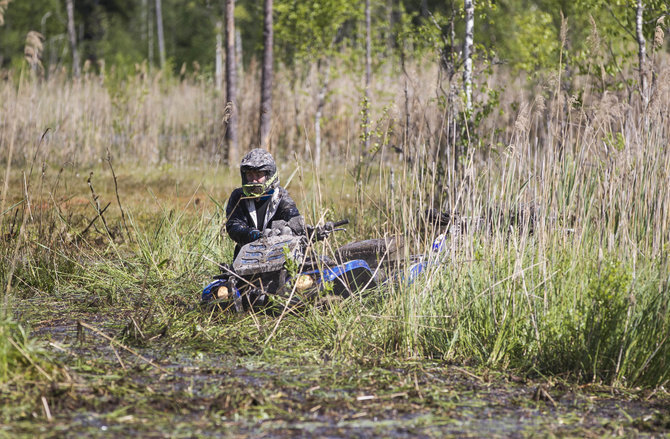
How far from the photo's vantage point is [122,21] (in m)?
41.8

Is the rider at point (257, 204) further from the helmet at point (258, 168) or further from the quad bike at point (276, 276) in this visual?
the quad bike at point (276, 276)

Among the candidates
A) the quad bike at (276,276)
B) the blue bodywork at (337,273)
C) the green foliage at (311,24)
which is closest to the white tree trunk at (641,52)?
the blue bodywork at (337,273)

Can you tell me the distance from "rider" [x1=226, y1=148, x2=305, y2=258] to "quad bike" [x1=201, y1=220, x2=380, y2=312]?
136 millimetres

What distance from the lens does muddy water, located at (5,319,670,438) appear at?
3.03 metres

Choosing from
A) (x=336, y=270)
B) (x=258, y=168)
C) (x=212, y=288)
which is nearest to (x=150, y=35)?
(x=258, y=168)

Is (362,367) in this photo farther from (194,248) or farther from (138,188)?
(138,188)

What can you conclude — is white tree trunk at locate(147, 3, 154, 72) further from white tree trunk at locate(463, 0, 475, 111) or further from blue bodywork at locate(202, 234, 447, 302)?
blue bodywork at locate(202, 234, 447, 302)

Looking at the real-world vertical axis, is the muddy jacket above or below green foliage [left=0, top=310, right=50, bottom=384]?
above

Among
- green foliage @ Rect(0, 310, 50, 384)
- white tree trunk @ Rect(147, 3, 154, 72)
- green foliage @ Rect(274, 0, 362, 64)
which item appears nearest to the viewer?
green foliage @ Rect(0, 310, 50, 384)

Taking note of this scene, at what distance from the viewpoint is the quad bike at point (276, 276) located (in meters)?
4.57

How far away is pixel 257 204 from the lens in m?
5.08

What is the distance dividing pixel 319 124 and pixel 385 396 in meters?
10.3

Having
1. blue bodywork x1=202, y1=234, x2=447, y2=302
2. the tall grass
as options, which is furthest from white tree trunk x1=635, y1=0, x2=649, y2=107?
blue bodywork x1=202, y1=234, x2=447, y2=302

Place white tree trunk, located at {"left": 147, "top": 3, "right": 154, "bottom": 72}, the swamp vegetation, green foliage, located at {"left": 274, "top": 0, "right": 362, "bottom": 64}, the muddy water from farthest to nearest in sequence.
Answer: white tree trunk, located at {"left": 147, "top": 3, "right": 154, "bottom": 72}
green foliage, located at {"left": 274, "top": 0, "right": 362, "bottom": 64}
the swamp vegetation
the muddy water
